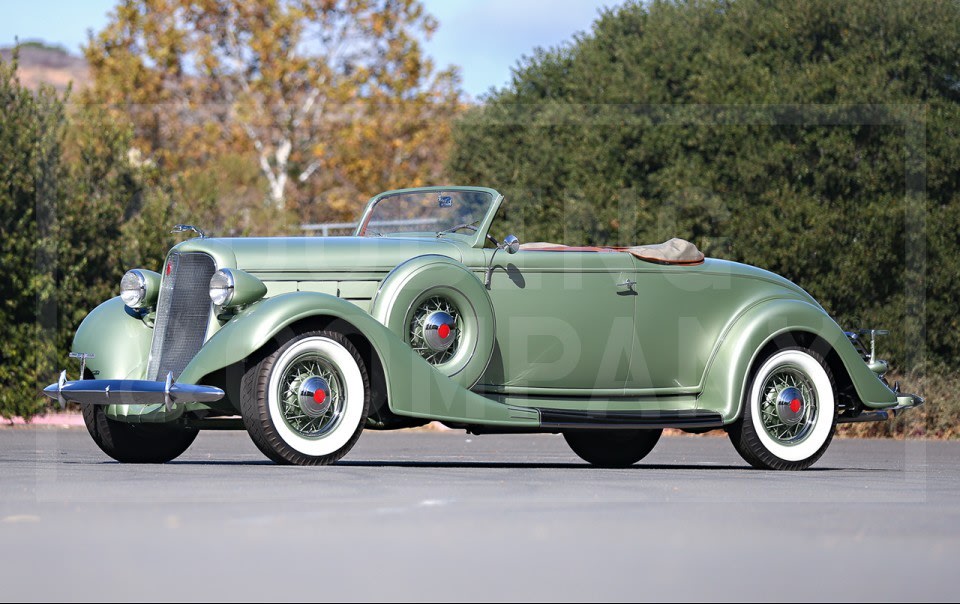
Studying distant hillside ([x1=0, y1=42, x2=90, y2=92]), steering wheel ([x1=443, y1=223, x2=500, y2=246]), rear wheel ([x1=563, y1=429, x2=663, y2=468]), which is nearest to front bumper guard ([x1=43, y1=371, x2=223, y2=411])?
steering wheel ([x1=443, y1=223, x2=500, y2=246])

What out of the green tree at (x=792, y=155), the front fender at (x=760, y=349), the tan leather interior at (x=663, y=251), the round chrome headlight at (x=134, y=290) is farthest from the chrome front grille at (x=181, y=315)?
the green tree at (x=792, y=155)

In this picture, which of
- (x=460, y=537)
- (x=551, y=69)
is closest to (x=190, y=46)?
(x=551, y=69)

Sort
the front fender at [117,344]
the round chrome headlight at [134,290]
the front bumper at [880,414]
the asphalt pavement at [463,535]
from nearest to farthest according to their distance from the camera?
the asphalt pavement at [463,535], the front fender at [117,344], the round chrome headlight at [134,290], the front bumper at [880,414]

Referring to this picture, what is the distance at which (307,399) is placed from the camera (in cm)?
906

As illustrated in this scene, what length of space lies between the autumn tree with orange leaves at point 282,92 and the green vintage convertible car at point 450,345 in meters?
32.1

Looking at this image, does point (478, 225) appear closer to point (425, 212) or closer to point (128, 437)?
point (425, 212)

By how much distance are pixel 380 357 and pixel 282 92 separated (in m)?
35.8

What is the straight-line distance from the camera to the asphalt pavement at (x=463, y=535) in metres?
4.91

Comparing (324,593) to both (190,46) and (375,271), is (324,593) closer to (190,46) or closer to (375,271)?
(375,271)

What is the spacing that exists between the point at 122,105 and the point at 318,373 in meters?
36.6

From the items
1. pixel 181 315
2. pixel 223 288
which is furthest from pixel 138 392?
pixel 181 315

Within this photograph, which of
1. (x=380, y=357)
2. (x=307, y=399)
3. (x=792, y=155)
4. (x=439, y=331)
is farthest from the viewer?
(x=792, y=155)

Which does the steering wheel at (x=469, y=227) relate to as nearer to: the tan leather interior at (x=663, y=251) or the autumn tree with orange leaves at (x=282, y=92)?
the tan leather interior at (x=663, y=251)

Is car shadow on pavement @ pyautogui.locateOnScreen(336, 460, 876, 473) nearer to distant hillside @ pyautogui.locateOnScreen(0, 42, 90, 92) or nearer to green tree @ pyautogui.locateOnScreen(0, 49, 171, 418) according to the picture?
green tree @ pyautogui.locateOnScreen(0, 49, 171, 418)
